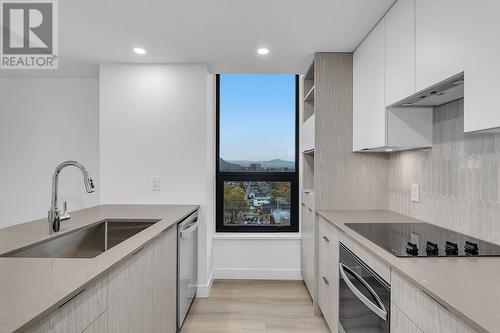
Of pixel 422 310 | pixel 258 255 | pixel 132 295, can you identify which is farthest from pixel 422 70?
pixel 258 255

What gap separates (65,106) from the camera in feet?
12.2

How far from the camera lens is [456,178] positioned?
183 centimetres

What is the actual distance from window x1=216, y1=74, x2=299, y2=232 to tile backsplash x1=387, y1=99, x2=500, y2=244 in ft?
5.40

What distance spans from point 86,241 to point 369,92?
2.21 meters

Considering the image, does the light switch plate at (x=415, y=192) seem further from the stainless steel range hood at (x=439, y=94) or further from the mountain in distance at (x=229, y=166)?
the mountain in distance at (x=229, y=166)

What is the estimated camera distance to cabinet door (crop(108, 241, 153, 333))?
124 centimetres

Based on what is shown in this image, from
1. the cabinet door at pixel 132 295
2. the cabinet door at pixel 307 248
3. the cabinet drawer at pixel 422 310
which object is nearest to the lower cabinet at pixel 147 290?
the cabinet door at pixel 132 295

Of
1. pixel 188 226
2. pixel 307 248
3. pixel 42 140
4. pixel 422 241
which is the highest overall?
pixel 42 140

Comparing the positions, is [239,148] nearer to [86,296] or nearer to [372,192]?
[372,192]

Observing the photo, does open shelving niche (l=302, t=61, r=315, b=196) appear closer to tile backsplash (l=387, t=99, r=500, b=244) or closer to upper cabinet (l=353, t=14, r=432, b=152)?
upper cabinet (l=353, t=14, r=432, b=152)

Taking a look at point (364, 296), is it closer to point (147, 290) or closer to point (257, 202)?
point (147, 290)

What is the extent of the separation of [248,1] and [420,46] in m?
1.03

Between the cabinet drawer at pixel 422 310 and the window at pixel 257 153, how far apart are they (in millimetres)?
2672

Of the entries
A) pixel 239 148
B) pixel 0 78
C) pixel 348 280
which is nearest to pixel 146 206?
pixel 239 148
